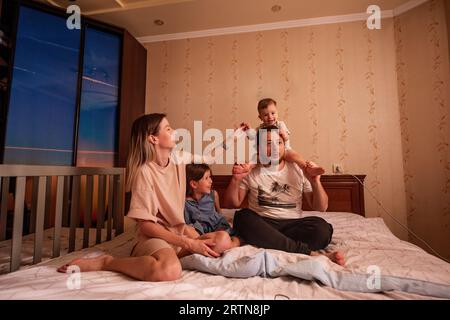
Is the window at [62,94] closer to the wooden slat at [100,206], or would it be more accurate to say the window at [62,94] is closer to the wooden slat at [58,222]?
the wooden slat at [100,206]

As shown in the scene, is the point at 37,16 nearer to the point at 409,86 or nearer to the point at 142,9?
the point at 142,9

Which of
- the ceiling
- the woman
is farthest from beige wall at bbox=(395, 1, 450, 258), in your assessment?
the woman

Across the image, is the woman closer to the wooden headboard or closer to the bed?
the bed

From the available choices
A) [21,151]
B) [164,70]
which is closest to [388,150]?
[164,70]

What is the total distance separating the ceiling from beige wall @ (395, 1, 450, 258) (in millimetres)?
327

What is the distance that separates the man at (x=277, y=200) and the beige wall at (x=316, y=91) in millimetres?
1098

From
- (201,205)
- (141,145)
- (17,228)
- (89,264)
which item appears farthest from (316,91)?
(17,228)

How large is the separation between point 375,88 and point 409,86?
27 centimetres

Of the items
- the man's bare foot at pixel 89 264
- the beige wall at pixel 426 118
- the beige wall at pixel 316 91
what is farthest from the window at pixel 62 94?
the beige wall at pixel 426 118

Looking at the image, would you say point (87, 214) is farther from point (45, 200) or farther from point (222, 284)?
point (222, 284)

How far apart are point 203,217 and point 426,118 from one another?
6.95ft

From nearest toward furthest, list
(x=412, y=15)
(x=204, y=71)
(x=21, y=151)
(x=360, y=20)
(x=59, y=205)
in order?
(x=59, y=205) → (x=21, y=151) → (x=412, y=15) → (x=360, y=20) → (x=204, y=71)

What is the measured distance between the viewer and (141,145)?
1.05 meters

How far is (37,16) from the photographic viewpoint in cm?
193
